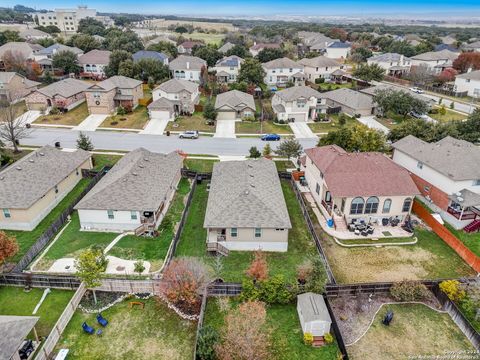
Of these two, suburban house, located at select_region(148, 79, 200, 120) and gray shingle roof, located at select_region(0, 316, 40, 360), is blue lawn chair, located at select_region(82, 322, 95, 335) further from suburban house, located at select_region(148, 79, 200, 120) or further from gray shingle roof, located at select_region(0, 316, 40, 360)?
suburban house, located at select_region(148, 79, 200, 120)

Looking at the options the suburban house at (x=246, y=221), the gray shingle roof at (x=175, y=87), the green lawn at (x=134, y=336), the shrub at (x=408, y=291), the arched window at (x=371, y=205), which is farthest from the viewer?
the gray shingle roof at (x=175, y=87)

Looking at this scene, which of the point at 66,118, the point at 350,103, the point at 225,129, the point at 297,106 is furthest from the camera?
the point at 350,103

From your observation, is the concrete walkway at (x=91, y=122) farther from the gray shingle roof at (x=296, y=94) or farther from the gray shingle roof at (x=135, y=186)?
the gray shingle roof at (x=296, y=94)

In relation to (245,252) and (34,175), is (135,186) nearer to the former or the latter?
(34,175)

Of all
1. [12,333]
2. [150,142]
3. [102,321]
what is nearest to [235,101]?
[150,142]

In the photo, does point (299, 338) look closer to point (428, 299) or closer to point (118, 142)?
point (428, 299)

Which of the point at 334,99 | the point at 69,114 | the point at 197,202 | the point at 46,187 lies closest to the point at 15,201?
the point at 46,187

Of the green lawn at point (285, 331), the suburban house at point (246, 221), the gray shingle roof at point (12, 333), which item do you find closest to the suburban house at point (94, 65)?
the suburban house at point (246, 221)
